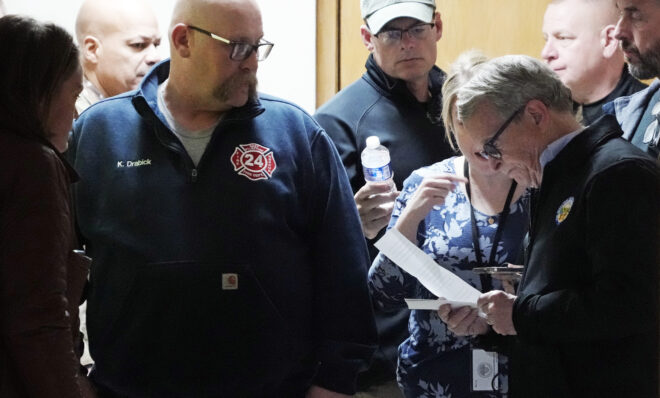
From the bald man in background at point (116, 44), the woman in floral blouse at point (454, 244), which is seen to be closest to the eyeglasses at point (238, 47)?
the woman in floral blouse at point (454, 244)

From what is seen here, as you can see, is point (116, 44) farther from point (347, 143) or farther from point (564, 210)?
point (564, 210)

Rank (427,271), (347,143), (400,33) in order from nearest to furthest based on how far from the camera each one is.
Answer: (427,271) < (347,143) < (400,33)

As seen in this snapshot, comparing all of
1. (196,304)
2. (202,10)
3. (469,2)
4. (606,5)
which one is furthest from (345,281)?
(469,2)

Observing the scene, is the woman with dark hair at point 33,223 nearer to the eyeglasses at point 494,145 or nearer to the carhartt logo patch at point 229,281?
the carhartt logo patch at point 229,281

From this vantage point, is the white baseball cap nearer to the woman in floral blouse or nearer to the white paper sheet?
the woman in floral blouse

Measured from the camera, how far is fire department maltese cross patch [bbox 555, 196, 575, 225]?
1679mm

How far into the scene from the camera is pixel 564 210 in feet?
5.54

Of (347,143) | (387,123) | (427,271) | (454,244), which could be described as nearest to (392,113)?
(387,123)

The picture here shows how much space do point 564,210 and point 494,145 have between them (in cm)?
Result: 28

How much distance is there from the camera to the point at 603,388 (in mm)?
1634

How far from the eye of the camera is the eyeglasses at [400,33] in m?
2.71

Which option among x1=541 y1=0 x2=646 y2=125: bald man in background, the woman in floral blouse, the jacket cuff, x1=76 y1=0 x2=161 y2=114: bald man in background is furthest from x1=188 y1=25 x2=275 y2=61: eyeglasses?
x1=541 y1=0 x2=646 y2=125: bald man in background

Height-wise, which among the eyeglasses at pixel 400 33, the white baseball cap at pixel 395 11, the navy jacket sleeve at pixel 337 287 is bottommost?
the navy jacket sleeve at pixel 337 287

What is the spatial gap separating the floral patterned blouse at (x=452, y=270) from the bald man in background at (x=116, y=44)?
1227mm
